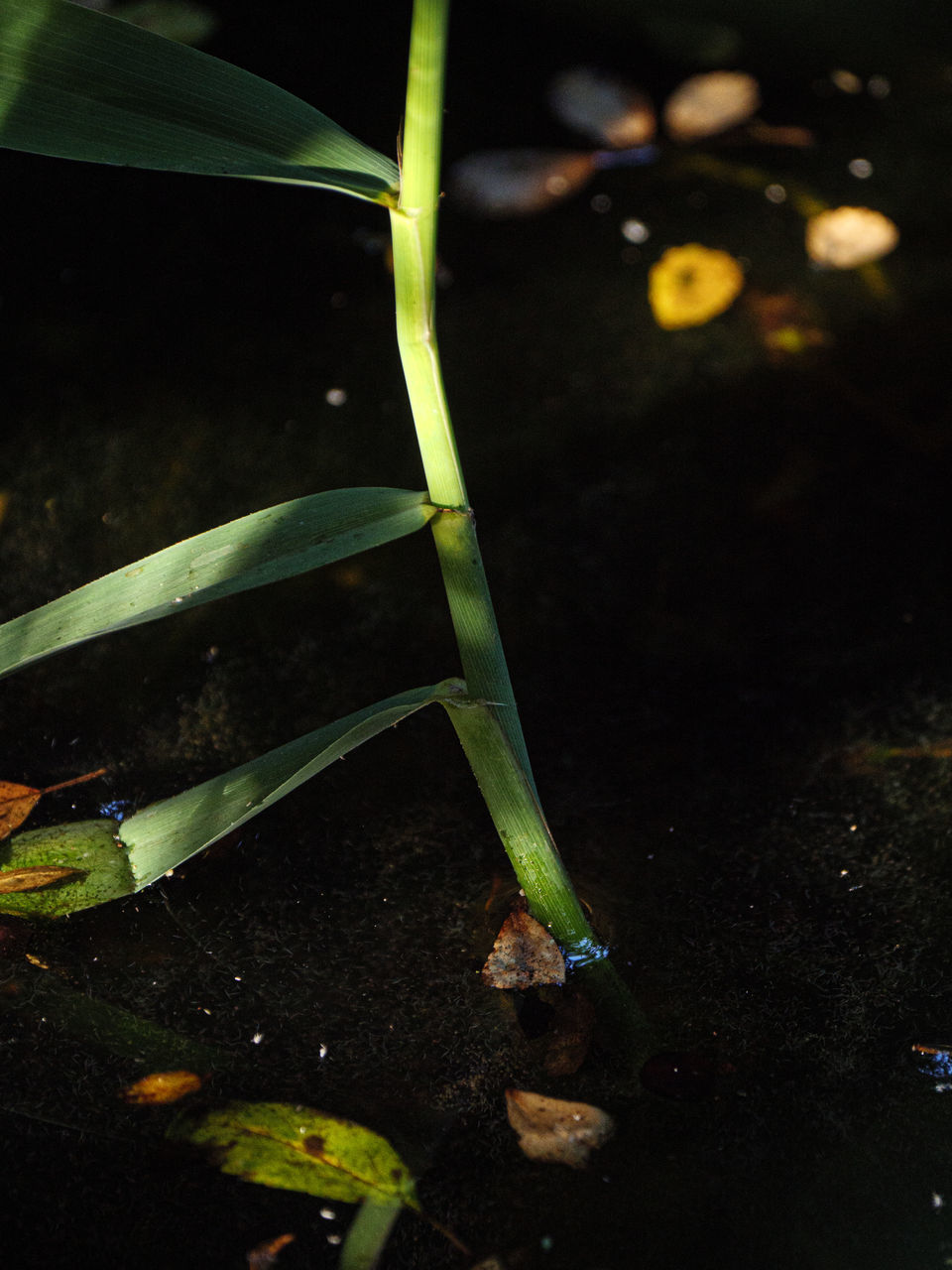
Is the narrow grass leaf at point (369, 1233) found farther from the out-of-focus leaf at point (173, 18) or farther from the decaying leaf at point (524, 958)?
the out-of-focus leaf at point (173, 18)

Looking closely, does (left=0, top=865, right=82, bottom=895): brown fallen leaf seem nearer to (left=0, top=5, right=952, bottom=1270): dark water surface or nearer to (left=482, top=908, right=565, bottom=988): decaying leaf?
(left=0, top=5, right=952, bottom=1270): dark water surface

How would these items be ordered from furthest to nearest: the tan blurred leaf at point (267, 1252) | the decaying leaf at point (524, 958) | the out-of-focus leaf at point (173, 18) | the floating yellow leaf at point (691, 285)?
1. the out-of-focus leaf at point (173, 18)
2. the floating yellow leaf at point (691, 285)
3. the decaying leaf at point (524, 958)
4. the tan blurred leaf at point (267, 1252)

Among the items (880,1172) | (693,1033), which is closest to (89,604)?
(693,1033)

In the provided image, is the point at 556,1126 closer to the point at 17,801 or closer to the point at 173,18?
the point at 17,801

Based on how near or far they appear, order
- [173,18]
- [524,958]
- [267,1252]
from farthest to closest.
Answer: [173,18]
[524,958]
[267,1252]

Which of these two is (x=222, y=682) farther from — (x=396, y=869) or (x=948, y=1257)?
(x=948, y=1257)

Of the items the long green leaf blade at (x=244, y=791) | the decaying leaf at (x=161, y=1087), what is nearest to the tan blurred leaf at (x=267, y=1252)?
the decaying leaf at (x=161, y=1087)

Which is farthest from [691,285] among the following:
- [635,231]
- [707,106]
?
[707,106]
